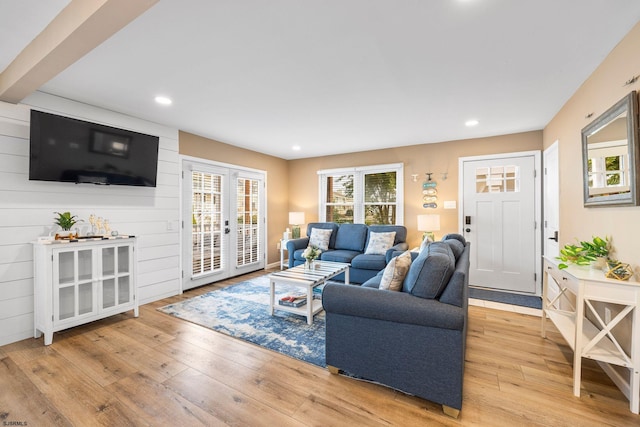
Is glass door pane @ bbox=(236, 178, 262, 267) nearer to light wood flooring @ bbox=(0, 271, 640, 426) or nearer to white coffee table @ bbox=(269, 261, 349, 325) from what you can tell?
white coffee table @ bbox=(269, 261, 349, 325)

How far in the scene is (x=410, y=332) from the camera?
1.74 m


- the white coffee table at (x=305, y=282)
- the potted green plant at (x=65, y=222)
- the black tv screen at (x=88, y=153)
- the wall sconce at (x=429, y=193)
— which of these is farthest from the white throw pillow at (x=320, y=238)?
the potted green plant at (x=65, y=222)

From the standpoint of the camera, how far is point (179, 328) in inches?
113

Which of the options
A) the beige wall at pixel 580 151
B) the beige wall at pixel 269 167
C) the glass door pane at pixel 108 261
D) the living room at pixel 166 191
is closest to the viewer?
the beige wall at pixel 580 151

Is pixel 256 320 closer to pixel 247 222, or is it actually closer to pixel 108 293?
pixel 108 293

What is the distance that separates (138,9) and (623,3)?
108 inches

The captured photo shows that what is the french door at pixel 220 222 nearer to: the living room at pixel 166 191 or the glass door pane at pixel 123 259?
the living room at pixel 166 191

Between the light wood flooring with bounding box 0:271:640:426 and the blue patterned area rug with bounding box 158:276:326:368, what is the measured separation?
0.15 meters

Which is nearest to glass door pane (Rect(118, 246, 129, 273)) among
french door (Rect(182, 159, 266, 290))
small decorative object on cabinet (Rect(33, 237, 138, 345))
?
small decorative object on cabinet (Rect(33, 237, 138, 345))

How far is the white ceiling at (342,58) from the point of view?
5.46ft

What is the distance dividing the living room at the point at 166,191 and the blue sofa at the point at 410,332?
52.9 inches

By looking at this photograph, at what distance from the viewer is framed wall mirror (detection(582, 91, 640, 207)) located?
1770 mm

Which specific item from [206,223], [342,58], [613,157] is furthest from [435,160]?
[206,223]

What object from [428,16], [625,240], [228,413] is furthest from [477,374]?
[428,16]
